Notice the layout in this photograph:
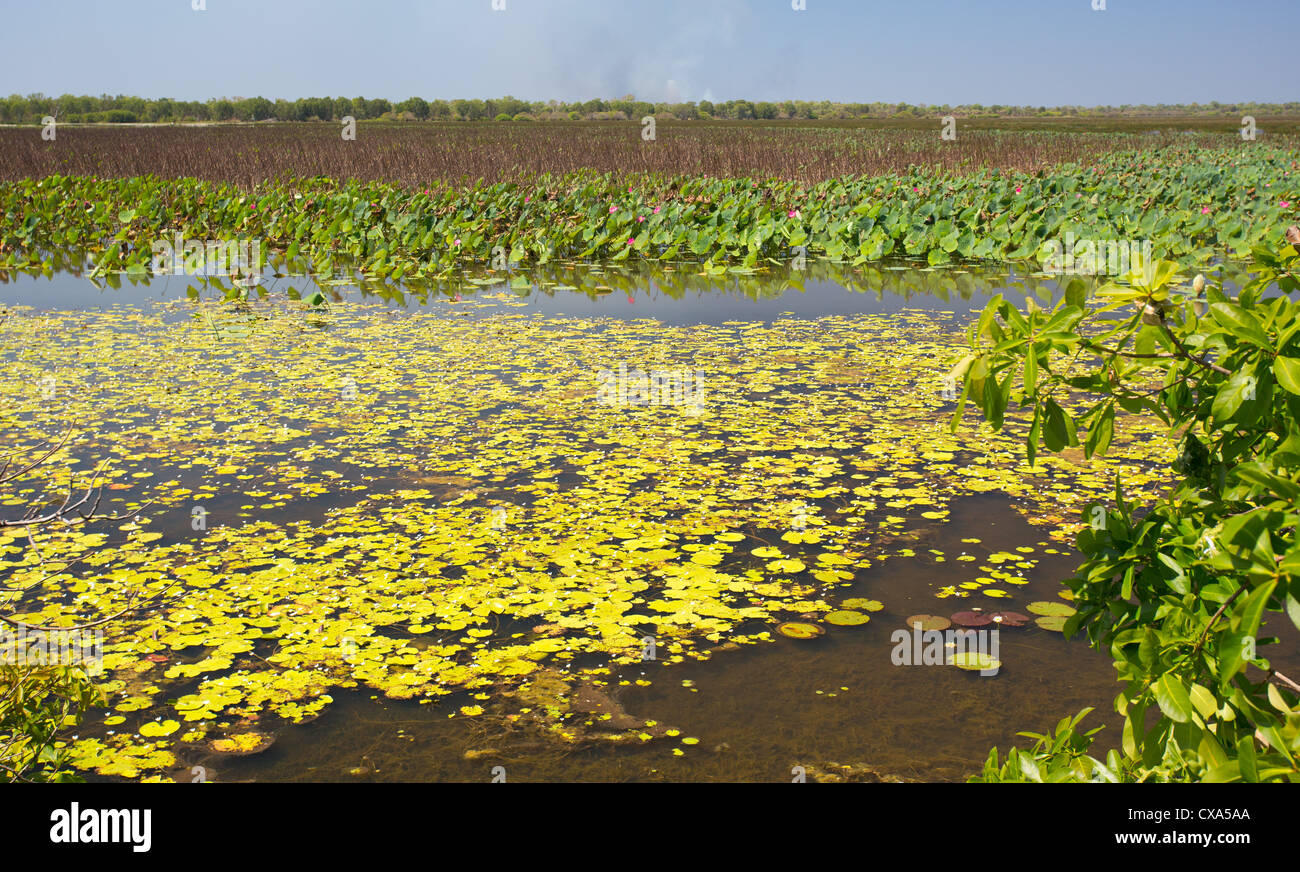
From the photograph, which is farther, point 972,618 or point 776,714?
point 972,618

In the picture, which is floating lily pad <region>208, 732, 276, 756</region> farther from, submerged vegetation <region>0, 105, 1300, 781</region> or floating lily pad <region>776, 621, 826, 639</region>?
floating lily pad <region>776, 621, 826, 639</region>

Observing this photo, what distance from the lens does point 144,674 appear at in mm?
2865

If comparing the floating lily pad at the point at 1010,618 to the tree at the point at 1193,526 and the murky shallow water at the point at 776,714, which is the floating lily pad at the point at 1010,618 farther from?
the tree at the point at 1193,526

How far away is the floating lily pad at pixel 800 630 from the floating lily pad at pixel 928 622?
0.95 feet

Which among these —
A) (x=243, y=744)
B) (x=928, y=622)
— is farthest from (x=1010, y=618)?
(x=243, y=744)

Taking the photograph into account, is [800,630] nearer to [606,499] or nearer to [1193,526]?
[606,499]

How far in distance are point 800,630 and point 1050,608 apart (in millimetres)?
837

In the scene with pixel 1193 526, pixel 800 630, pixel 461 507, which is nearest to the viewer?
pixel 1193 526

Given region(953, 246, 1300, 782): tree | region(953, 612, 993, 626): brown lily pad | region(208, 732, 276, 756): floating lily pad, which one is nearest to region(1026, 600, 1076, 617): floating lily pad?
region(953, 612, 993, 626): brown lily pad

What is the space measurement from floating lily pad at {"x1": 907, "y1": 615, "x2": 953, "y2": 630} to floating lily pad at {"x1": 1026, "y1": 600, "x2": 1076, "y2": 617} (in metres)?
0.32

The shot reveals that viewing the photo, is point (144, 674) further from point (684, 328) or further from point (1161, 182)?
point (1161, 182)

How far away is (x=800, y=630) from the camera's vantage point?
10.3 ft

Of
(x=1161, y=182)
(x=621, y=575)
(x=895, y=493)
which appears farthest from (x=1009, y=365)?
(x=1161, y=182)

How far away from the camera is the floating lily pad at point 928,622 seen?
125 inches
